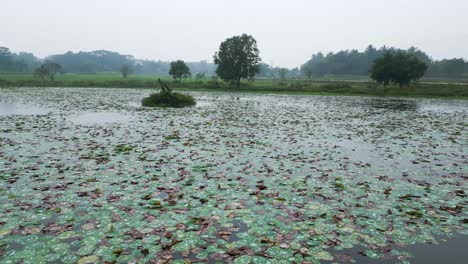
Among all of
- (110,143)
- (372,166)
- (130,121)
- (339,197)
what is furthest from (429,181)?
(130,121)

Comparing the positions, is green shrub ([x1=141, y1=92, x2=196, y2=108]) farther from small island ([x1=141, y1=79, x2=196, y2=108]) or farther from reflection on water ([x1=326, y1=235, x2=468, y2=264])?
reflection on water ([x1=326, y1=235, x2=468, y2=264])

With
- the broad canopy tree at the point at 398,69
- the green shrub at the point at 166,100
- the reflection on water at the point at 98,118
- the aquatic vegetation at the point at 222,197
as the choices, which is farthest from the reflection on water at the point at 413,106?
the reflection on water at the point at 98,118

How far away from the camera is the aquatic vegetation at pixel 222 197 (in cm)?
680

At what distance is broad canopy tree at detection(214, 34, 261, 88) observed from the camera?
7988 cm

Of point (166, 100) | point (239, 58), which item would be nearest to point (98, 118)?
point (166, 100)

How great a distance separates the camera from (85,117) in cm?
2791

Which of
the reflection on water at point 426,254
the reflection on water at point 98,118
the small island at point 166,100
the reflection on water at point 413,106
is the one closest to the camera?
the reflection on water at point 426,254

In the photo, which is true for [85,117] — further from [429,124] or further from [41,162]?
[429,124]

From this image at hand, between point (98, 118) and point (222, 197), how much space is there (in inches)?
849

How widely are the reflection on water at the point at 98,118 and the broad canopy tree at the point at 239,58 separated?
5251 cm

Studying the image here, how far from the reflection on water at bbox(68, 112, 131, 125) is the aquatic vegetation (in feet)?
17.8

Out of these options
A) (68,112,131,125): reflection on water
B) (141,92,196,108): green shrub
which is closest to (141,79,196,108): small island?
(141,92,196,108): green shrub

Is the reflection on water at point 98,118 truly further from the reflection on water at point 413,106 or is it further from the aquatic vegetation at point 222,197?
the reflection on water at point 413,106

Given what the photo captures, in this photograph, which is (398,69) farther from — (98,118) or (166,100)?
(98,118)
